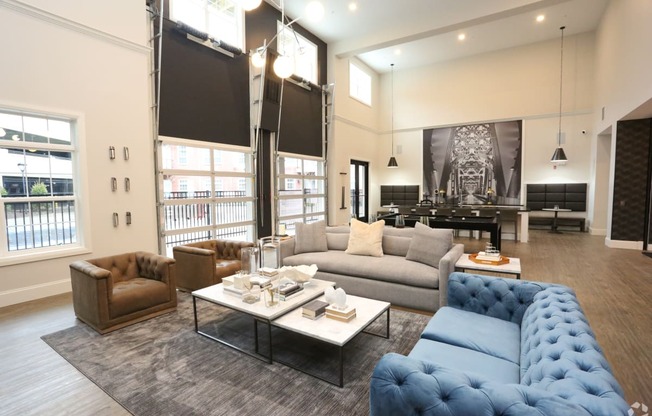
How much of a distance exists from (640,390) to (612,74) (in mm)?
7690

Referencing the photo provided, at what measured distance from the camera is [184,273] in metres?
4.29

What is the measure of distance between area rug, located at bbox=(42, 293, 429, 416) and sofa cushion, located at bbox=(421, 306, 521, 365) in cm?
63

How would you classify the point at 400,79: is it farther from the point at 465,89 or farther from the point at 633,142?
the point at 633,142

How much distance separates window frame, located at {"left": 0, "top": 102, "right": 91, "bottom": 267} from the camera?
381 cm

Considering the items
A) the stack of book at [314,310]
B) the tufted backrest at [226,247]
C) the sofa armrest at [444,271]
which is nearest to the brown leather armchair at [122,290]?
the tufted backrest at [226,247]

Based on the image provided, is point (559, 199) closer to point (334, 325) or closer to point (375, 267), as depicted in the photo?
point (375, 267)

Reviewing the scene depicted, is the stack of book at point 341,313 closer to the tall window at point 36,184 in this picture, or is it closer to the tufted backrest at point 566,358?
the tufted backrest at point 566,358

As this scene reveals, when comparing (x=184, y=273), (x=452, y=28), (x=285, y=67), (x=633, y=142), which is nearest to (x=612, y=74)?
(x=633, y=142)

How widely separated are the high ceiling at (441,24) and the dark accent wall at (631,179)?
3014 millimetres

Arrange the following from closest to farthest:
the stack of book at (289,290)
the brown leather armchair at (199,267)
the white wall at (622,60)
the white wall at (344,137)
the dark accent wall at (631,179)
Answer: the stack of book at (289,290) → the brown leather armchair at (199,267) → the white wall at (622,60) → the dark accent wall at (631,179) → the white wall at (344,137)

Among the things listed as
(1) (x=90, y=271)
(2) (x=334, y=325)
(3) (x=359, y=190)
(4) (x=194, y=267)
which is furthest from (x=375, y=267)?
(3) (x=359, y=190)

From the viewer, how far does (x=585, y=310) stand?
3613 millimetres

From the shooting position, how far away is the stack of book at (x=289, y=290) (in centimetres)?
292

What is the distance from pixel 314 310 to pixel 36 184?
402cm
